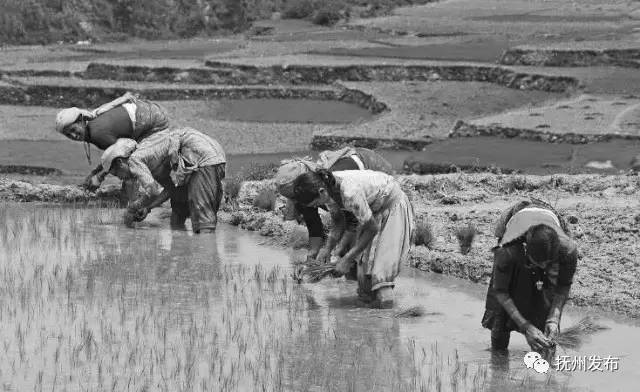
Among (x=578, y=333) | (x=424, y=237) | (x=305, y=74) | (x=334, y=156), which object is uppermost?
(x=334, y=156)

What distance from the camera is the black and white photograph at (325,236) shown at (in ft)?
22.6

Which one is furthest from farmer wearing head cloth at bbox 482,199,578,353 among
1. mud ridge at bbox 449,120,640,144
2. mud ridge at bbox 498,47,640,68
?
mud ridge at bbox 498,47,640,68

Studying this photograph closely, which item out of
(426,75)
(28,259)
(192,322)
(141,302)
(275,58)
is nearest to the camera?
(192,322)

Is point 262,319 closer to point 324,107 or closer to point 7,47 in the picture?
point 324,107

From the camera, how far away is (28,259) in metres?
9.85

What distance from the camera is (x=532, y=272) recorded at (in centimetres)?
675

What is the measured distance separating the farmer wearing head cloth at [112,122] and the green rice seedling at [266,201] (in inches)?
46.1

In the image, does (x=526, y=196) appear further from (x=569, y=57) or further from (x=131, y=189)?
(x=569, y=57)

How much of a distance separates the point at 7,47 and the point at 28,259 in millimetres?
20677

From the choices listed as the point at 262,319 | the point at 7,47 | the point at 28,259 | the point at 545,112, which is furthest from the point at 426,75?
the point at 262,319

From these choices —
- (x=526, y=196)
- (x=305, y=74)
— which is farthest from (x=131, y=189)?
(x=305, y=74)

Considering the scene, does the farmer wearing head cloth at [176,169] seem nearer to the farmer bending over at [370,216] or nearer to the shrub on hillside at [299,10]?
the farmer bending over at [370,216]

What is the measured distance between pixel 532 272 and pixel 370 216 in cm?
138

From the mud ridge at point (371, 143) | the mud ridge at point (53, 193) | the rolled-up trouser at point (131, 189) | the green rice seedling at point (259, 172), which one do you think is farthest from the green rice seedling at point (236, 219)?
the mud ridge at point (371, 143)
